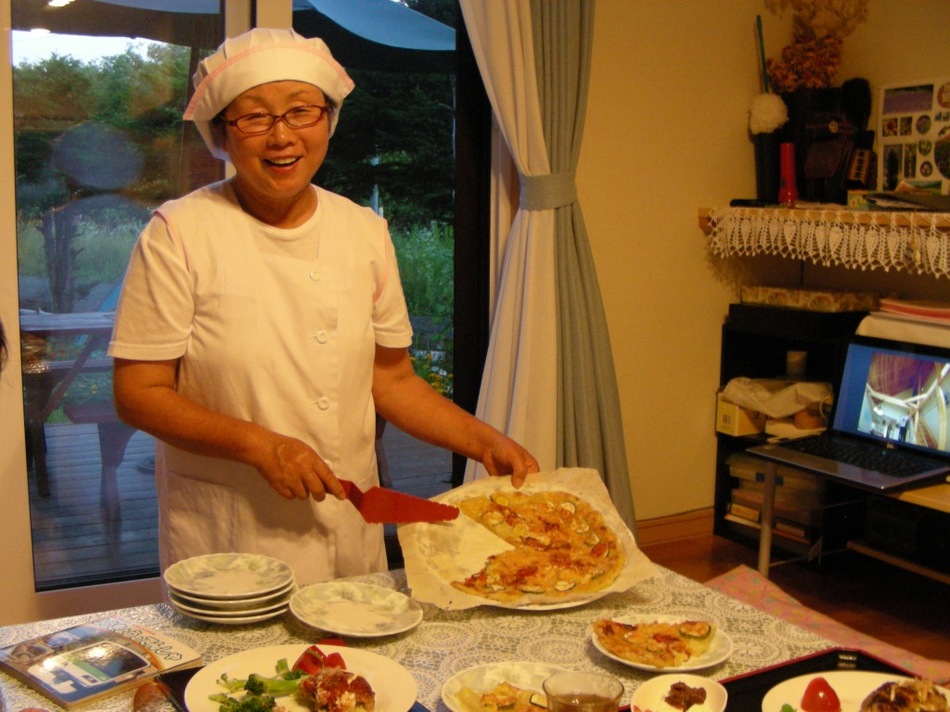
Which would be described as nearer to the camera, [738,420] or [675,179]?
[675,179]

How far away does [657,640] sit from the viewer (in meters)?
1.37

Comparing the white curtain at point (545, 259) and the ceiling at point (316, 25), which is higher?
the ceiling at point (316, 25)

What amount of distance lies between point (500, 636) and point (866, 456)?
7.07 ft

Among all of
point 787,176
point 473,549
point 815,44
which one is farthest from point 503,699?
point 815,44

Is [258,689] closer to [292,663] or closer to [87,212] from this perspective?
[292,663]

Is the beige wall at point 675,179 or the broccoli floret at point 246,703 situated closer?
the broccoli floret at point 246,703

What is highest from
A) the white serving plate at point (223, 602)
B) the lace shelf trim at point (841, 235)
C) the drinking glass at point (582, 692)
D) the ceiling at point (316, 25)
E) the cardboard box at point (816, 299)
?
the ceiling at point (316, 25)

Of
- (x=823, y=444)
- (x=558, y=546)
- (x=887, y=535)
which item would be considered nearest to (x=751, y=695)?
(x=558, y=546)

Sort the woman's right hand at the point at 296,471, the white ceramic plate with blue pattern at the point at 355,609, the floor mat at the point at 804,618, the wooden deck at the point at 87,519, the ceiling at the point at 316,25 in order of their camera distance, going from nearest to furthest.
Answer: the white ceramic plate with blue pattern at the point at 355,609
the woman's right hand at the point at 296,471
the floor mat at the point at 804,618
the ceiling at the point at 316,25
the wooden deck at the point at 87,519

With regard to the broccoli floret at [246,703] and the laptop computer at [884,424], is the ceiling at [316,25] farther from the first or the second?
the broccoli floret at [246,703]

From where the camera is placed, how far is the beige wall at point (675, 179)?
12.1ft

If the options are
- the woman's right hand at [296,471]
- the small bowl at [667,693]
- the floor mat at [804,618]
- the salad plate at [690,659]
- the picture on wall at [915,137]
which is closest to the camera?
the small bowl at [667,693]

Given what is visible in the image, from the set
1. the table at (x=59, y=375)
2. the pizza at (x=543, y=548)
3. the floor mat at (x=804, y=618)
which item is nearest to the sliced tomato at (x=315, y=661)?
the pizza at (x=543, y=548)

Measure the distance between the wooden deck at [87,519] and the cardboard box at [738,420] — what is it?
82.8 inches
